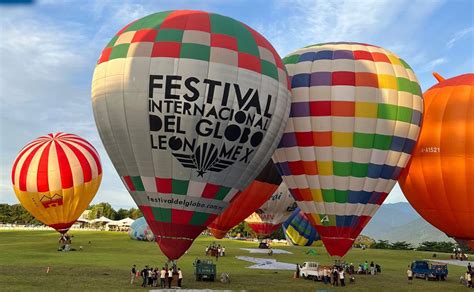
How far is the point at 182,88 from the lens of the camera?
1853cm

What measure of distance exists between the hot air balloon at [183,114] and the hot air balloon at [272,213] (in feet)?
74.2

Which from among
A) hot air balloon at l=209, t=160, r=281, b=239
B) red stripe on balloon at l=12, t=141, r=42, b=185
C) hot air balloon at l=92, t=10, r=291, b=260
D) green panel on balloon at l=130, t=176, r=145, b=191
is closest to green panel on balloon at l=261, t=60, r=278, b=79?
hot air balloon at l=92, t=10, r=291, b=260

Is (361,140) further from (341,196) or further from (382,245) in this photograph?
(382,245)

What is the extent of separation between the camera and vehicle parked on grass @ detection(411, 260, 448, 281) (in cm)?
2734

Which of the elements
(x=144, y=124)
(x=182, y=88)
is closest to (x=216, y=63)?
(x=182, y=88)

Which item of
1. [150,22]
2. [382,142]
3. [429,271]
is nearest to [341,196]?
Answer: [382,142]

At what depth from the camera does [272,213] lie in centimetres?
4362

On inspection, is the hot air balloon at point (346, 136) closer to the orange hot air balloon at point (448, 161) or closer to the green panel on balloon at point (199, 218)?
the orange hot air balloon at point (448, 161)

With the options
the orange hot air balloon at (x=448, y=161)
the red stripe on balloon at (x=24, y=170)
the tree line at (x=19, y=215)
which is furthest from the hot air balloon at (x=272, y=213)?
the tree line at (x=19, y=215)

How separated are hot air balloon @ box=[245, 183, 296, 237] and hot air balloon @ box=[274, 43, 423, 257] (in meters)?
18.4

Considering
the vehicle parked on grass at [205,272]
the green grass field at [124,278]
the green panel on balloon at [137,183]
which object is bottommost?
the green grass field at [124,278]

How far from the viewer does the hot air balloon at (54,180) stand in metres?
39.8

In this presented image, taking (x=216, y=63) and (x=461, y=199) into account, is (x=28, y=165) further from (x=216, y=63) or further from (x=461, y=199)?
(x=461, y=199)

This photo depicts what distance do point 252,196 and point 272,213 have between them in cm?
1136
